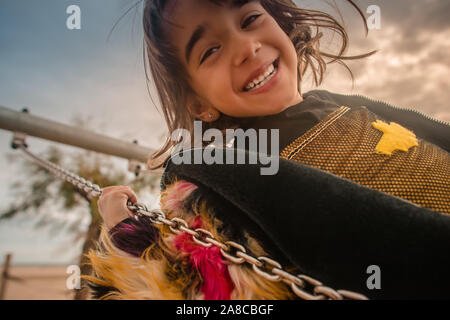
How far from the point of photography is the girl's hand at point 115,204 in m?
0.54

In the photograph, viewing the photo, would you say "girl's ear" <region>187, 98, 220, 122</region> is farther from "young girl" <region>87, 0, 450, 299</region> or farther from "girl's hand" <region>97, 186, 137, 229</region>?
"girl's hand" <region>97, 186, 137, 229</region>

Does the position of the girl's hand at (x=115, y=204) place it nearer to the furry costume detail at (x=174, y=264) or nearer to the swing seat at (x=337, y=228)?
the furry costume detail at (x=174, y=264)

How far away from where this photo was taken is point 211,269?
0.42 metres

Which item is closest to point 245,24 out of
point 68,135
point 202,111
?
point 202,111

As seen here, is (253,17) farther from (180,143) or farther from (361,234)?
(361,234)

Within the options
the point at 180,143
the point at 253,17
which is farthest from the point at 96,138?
the point at 253,17

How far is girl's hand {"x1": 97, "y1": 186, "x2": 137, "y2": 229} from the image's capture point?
54 centimetres

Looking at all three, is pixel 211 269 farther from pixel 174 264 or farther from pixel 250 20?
pixel 250 20

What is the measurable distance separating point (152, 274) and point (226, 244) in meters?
0.12

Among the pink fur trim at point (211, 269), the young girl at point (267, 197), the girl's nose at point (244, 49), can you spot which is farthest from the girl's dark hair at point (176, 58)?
the pink fur trim at point (211, 269)

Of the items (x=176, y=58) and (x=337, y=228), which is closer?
(x=337, y=228)

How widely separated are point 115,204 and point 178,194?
0.49 feet

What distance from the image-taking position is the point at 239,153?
0.47 m

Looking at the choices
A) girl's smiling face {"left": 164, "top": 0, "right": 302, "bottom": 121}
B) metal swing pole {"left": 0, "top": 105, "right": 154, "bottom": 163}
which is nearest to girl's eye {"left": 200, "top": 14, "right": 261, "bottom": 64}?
girl's smiling face {"left": 164, "top": 0, "right": 302, "bottom": 121}
